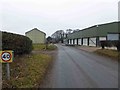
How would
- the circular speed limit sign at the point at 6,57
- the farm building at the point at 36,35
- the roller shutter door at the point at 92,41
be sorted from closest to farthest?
the circular speed limit sign at the point at 6,57 < the roller shutter door at the point at 92,41 < the farm building at the point at 36,35

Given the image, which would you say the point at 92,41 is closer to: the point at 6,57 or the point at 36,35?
the point at 36,35

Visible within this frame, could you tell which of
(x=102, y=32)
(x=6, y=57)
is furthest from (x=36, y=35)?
(x=6, y=57)

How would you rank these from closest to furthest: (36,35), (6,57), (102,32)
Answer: (6,57), (102,32), (36,35)

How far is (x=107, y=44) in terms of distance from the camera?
33.2m

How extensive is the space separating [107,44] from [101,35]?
22775 mm

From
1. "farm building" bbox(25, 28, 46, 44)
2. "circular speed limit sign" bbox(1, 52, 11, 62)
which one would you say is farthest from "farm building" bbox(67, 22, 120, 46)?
"circular speed limit sign" bbox(1, 52, 11, 62)

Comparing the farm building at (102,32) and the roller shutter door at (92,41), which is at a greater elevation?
the farm building at (102,32)

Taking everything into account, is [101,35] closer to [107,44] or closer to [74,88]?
[107,44]

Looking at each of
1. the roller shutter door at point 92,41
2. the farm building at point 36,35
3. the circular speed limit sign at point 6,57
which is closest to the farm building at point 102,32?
the roller shutter door at point 92,41

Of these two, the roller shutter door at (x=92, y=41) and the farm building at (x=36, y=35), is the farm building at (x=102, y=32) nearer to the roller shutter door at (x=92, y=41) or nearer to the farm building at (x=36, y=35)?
the roller shutter door at (x=92, y=41)

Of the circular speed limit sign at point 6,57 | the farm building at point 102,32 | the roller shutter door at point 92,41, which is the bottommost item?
the circular speed limit sign at point 6,57

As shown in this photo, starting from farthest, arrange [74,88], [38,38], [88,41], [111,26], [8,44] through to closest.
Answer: [38,38] → [88,41] → [111,26] → [8,44] → [74,88]

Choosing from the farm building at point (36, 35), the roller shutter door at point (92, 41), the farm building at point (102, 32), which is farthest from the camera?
the farm building at point (36, 35)

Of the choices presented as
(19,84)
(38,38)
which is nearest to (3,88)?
(19,84)
